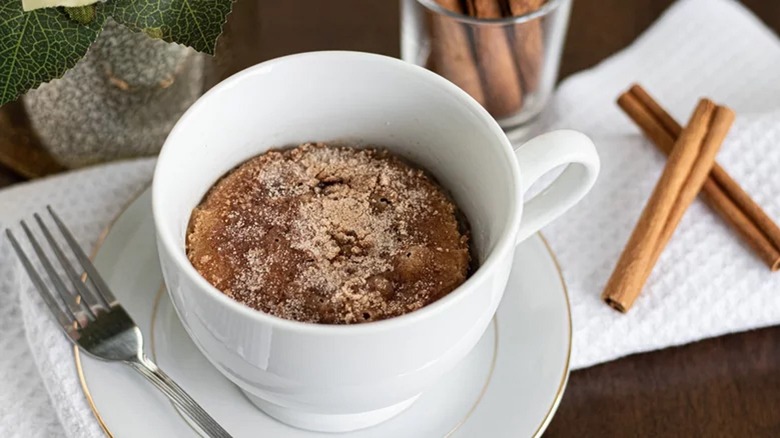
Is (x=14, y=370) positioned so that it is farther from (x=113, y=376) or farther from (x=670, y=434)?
(x=670, y=434)

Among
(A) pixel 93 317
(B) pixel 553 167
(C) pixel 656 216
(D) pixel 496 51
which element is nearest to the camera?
(B) pixel 553 167

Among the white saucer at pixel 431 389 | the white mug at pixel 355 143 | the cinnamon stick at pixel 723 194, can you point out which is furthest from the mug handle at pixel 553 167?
the cinnamon stick at pixel 723 194

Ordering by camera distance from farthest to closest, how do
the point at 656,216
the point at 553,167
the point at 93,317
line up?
the point at 656,216 < the point at 93,317 < the point at 553,167

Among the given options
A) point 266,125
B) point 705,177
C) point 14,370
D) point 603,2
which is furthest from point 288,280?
point 603,2

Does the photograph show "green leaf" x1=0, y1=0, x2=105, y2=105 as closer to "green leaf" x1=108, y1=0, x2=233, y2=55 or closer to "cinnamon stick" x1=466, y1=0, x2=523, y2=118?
"green leaf" x1=108, y1=0, x2=233, y2=55

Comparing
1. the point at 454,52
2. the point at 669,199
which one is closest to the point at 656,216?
the point at 669,199

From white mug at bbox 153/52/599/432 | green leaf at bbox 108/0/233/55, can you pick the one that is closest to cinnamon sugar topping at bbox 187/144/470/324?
white mug at bbox 153/52/599/432

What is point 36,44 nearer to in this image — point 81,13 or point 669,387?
point 81,13
